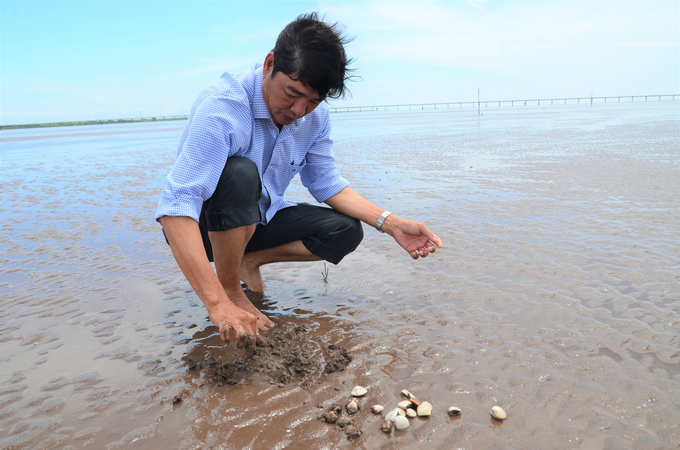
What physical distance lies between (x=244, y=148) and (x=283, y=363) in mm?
1287

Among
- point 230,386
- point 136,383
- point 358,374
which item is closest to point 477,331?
point 358,374

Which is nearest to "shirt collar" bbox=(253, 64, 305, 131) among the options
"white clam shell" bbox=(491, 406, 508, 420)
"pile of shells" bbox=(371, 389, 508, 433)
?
"pile of shells" bbox=(371, 389, 508, 433)

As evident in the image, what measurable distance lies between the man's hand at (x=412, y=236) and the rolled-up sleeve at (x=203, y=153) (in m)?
1.13

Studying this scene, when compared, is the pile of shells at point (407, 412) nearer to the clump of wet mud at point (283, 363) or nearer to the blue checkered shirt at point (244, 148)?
the clump of wet mud at point (283, 363)

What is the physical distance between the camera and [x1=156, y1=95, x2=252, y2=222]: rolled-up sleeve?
2.11m

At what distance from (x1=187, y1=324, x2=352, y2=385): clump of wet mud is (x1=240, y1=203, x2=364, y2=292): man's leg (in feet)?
2.60

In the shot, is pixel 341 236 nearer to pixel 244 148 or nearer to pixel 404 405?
pixel 244 148

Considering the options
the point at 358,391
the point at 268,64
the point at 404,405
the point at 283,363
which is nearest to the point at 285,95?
the point at 268,64

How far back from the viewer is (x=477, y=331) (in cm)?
276

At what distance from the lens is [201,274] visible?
6.67ft

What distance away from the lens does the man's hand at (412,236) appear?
2803 mm

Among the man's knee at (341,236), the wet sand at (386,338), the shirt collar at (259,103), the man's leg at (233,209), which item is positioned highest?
the shirt collar at (259,103)

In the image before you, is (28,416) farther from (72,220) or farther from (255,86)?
(72,220)

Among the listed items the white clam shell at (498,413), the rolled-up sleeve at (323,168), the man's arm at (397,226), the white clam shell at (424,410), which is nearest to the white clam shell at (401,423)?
the white clam shell at (424,410)
